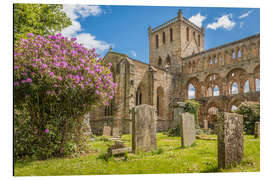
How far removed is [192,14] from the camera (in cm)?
557

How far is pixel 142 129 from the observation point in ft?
16.2

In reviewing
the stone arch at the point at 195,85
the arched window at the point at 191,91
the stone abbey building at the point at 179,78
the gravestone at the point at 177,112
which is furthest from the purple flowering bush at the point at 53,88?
the arched window at the point at 191,91

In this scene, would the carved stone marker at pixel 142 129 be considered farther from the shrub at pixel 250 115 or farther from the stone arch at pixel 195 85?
the stone arch at pixel 195 85

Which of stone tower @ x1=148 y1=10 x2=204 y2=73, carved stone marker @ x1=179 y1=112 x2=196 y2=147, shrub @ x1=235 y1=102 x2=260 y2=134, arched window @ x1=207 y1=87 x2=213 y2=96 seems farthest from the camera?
arched window @ x1=207 y1=87 x2=213 y2=96

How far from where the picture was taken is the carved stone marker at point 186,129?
18.7 feet

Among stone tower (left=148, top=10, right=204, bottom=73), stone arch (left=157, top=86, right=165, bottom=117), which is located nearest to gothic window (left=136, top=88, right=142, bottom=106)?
stone arch (left=157, top=86, right=165, bottom=117)

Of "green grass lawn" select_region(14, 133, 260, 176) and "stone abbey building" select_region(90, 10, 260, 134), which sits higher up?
"stone abbey building" select_region(90, 10, 260, 134)

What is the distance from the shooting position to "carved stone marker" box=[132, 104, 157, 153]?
4.78 meters

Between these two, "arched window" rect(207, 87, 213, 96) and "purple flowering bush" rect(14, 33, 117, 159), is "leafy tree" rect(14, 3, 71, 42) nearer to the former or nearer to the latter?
"purple flowering bush" rect(14, 33, 117, 159)

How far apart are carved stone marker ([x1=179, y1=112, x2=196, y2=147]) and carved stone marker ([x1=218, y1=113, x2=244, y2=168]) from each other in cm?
200

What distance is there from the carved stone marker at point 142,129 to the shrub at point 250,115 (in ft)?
20.5
